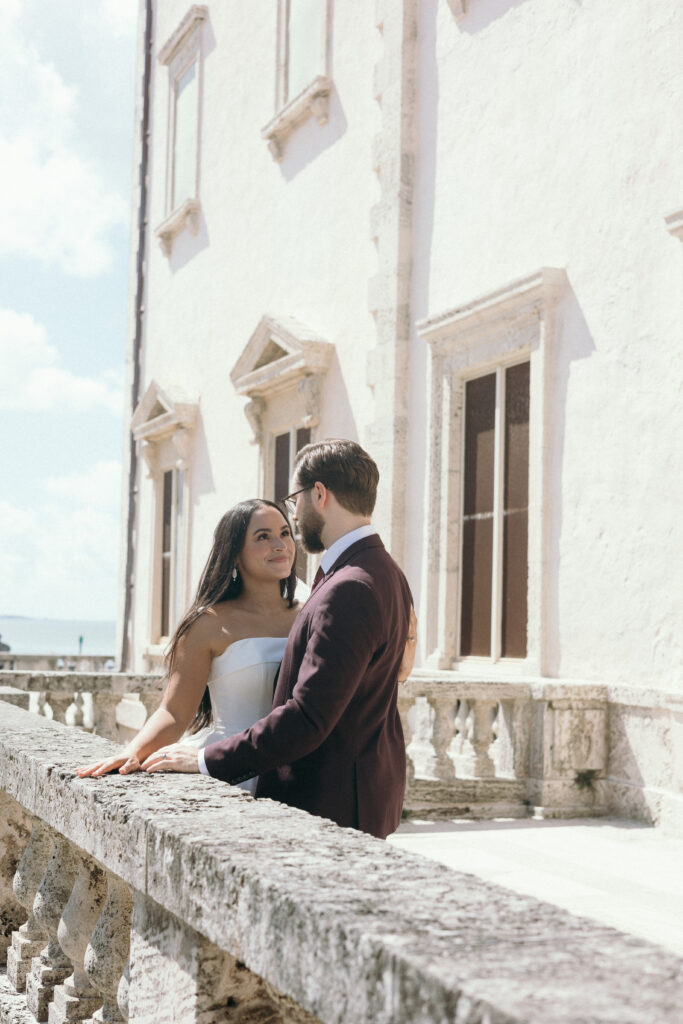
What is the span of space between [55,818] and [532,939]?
5.56 feet

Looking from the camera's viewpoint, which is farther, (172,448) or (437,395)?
(172,448)

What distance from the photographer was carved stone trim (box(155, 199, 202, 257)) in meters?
15.4

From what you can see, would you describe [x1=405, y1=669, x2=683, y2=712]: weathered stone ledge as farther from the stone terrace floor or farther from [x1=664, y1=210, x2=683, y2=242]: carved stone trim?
[x1=664, y1=210, x2=683, y2=242]: carved stone trim

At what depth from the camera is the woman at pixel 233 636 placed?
10.2 ft

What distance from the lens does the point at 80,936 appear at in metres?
2.70

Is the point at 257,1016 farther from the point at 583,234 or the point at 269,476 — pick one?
the point at 269,476

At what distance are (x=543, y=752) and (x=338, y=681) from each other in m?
5.30

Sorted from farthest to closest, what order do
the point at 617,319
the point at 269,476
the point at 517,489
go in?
1. the point at 269,476
2. the point at 517,489
3. the point at 617,319

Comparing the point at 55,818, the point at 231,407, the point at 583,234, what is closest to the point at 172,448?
the point at 231,407

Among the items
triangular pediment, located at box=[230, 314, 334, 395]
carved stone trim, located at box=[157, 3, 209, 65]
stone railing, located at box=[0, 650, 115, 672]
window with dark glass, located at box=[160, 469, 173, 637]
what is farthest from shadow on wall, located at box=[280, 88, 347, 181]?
stone railing, located at box=[0, 650, 115, 672]

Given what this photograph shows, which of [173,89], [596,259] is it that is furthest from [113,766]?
[173,89]

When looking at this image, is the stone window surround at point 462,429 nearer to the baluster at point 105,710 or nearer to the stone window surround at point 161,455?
the baluster at point 105,710

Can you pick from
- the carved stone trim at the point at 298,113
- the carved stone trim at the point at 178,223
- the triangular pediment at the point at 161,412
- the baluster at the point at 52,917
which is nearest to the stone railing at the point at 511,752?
the baluster at the point at 52,917

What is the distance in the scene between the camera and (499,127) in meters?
8.97
